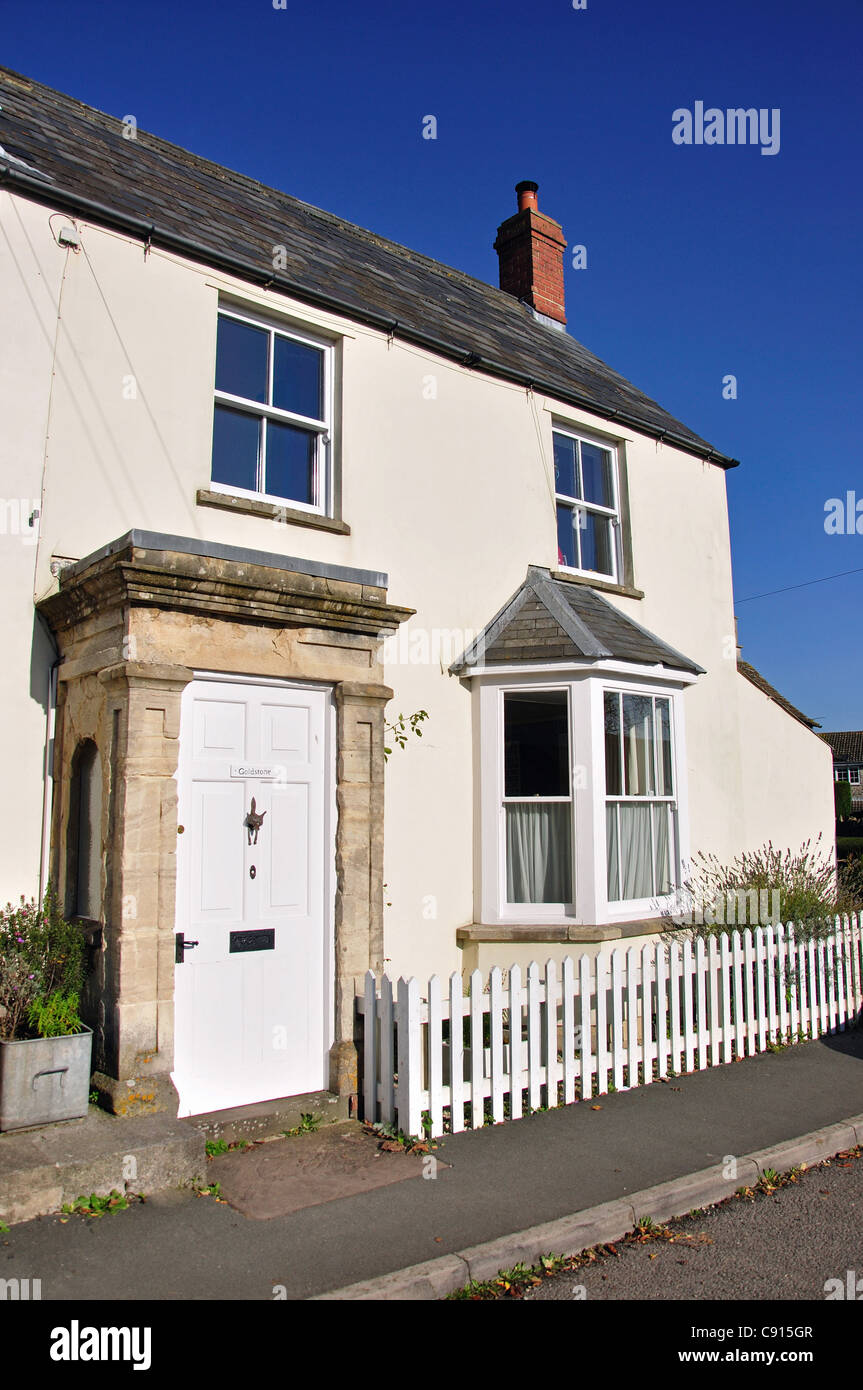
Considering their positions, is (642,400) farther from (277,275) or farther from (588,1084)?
(588,1084)

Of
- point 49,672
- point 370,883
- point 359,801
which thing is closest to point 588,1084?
point 370,883

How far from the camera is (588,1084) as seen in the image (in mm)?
6855

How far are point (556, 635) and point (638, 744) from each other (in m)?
1.48

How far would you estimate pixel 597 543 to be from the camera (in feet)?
35.8

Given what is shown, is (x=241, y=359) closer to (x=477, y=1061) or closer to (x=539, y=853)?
(x=539, y=853)

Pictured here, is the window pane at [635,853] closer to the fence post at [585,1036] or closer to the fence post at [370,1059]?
the fence post at [585,1036]

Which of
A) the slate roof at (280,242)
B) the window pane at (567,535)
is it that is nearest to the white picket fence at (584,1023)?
the window pane at (567,535)

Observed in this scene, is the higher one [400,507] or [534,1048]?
[400,507]

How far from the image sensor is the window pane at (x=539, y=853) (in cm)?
873

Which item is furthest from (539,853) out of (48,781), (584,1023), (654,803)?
(48,781)

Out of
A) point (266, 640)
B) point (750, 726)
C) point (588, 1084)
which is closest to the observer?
point (266, 640)

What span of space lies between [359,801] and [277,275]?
14.7 feet

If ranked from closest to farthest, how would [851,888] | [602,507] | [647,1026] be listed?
[647,1026] → [602,507] → [851,888]
